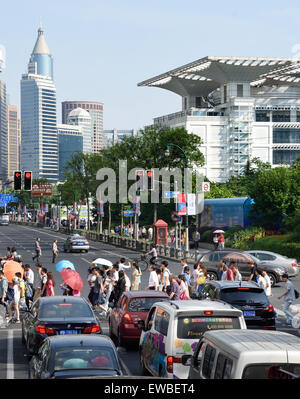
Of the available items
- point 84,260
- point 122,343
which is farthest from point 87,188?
point 122,343

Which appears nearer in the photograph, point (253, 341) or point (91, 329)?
point (253, 341)

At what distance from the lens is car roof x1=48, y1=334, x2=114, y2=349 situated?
1080cm

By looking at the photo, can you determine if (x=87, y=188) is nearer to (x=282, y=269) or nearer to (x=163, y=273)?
(x=282, y=269)

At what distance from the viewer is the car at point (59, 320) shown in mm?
15016

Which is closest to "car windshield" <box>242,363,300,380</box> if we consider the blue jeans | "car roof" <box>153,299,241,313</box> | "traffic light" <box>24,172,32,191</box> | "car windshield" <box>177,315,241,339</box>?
"car windshield" <box>177,315,241,339</box>

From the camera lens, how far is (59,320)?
1524 centimetres

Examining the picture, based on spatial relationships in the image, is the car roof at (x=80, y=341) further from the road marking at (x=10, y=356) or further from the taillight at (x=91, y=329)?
the taillight at (x=91, y=329)

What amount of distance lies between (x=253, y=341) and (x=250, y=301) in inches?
359

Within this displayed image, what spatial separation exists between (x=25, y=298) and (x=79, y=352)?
14117mm

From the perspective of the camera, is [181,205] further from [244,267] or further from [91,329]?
[91,329]

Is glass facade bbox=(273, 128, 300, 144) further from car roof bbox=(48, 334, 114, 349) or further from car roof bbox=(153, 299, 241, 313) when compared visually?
car roof bbox=(48, 334, 114, 349)

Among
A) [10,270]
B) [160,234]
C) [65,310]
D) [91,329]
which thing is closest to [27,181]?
[10,270]

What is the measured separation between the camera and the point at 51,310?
15.8 m

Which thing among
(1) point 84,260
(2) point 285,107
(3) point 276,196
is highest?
(2) point 285,107
